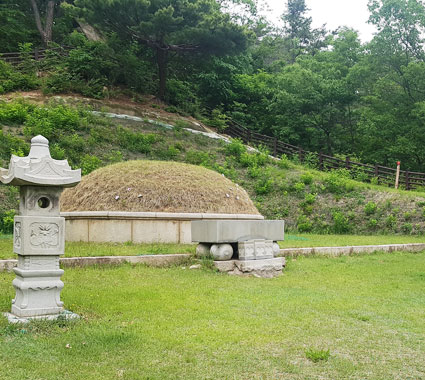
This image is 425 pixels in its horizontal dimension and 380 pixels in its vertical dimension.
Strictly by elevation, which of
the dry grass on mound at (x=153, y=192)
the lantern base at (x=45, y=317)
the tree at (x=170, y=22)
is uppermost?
the tree at (x=170, y=22)

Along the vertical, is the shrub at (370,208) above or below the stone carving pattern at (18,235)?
below

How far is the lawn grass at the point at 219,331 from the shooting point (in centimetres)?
396

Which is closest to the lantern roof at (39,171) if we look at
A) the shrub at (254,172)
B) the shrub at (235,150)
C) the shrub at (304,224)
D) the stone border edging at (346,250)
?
the stone border edging at (346,250)

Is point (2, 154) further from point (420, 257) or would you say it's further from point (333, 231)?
point (420, 257)

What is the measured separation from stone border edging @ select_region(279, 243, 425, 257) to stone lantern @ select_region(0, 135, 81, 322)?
630 cm

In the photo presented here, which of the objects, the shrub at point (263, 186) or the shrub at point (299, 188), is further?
the shrub at point (299, 188)

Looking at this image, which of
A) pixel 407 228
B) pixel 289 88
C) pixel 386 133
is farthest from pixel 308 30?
pixel 407 228

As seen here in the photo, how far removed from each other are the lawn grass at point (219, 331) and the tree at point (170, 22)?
67.5 ft

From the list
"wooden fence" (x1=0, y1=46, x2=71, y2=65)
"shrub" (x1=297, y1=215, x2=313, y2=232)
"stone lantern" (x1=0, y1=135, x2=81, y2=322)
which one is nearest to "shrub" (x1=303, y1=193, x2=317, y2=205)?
"shrub" (x1=297, y1=215, x2=313, y2=232)

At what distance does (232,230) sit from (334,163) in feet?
66.6

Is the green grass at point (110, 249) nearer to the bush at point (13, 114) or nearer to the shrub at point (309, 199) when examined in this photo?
the shrub at point (309, 199)

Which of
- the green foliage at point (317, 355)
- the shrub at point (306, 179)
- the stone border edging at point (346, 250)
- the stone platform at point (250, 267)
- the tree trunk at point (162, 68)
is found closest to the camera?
the green foliage at point (317, 355)

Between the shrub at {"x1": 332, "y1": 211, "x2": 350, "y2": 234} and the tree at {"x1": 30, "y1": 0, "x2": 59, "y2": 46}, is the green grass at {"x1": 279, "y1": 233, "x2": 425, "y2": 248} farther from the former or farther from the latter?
the tree at {"x1": 30, "y1": 0, "x2": 59, "y2": 46}

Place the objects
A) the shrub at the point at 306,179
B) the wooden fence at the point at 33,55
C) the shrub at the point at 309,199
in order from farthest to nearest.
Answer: the wooden fence at the point at 33,55
the shrub at the point at 306,179
the shrub at the point at 309,199
